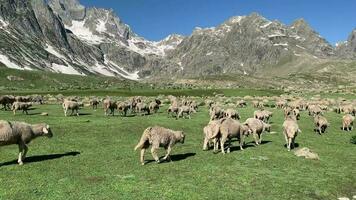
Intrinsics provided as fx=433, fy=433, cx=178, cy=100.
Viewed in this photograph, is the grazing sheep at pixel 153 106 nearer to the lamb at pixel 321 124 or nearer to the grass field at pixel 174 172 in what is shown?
the lamb at pixel 321 124

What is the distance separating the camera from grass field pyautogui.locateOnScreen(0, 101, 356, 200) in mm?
22375

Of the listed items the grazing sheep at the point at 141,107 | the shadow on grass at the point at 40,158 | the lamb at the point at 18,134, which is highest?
the grazing sheep at the point at 141,107

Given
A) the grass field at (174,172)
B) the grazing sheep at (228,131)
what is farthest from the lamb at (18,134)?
the grazing sheep at (228,131)

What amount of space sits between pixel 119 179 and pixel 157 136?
4629 mm

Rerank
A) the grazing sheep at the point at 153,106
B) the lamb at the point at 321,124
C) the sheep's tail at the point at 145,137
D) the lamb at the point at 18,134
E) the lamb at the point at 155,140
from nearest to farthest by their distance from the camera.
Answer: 1. the lamb at the point at 18,134
2. the sheep's tail at the point at 145,137
3. the lamb at the point at 155,140
4. the lamb at the point at 321,124
5. the grazing sheep at the point at 153,106

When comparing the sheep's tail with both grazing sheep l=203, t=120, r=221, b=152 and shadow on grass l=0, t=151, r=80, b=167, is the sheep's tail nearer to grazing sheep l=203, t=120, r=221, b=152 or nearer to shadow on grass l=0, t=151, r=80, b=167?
shadow on grass l=0, t=151, r=80, b=167

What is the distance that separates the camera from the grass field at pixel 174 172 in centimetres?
2238

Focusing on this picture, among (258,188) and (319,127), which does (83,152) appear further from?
(319,127)

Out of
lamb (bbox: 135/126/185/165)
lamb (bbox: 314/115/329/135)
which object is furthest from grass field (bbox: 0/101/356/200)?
lamb (bbox: 314/115/329/135)

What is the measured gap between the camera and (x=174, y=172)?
2625cm

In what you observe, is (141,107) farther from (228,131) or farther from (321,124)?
(228,131)

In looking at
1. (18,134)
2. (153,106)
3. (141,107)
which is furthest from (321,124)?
(18,134)

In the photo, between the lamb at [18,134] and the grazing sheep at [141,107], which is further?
the grazing sheep at [141,107]

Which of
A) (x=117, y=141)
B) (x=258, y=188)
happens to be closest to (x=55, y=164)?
(x=117, y=141)
